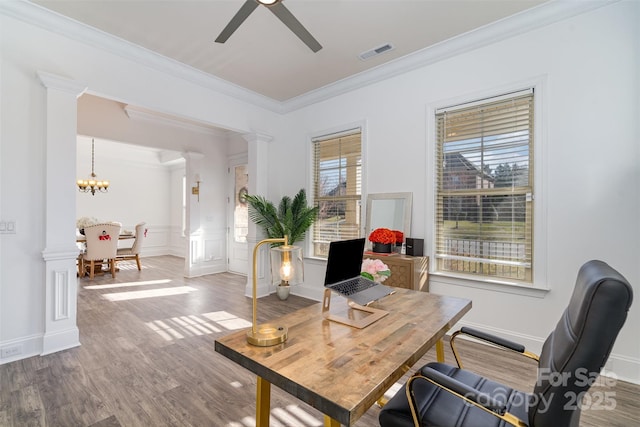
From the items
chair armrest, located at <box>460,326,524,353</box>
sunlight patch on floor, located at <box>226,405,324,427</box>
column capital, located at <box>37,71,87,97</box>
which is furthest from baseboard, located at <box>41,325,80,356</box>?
chair armrest, located at <box>460,326,524,353</box>

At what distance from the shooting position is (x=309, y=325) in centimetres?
146

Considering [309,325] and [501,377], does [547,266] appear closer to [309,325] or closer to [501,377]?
[501,377]

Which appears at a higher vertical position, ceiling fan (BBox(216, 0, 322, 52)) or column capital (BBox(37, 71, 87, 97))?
ceiling fan (BBox(216, 0, 322, 52))

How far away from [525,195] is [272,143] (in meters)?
3.65

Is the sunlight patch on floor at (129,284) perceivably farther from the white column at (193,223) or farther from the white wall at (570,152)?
the white wall at (570,152)

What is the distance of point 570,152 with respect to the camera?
99.9 inches

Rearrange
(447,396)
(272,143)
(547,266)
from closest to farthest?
(447,396), (547,266), (272,143)

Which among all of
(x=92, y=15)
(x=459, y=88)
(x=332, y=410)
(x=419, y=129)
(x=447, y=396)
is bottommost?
(x=447, y=396)

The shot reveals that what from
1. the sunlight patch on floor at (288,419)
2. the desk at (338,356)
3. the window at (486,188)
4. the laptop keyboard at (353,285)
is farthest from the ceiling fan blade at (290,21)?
the sunlight patch on floor at (288,419)

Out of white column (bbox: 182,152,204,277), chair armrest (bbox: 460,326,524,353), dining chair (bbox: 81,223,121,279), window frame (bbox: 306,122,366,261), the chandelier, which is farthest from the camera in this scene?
the chandelier

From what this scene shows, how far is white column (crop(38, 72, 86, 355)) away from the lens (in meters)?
2.70

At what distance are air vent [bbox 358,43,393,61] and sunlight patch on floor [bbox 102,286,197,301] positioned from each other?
4423mm

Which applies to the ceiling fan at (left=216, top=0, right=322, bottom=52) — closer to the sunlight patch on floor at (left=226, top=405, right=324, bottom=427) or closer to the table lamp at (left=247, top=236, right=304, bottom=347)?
the table lamp at (left=247, top=236, right=304, bottom=347)

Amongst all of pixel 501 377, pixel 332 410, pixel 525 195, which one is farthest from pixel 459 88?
pixel 332 410
